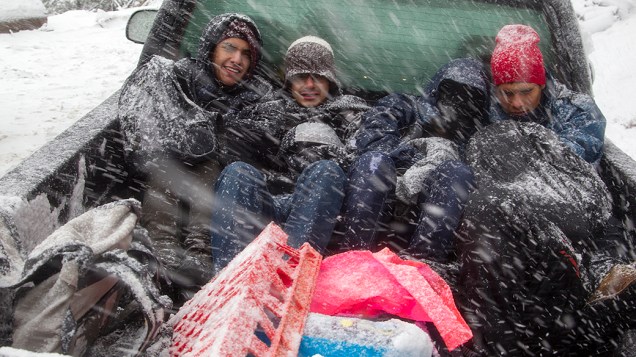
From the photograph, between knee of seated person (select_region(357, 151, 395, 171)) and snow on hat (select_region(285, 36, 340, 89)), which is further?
snow on hat (select_region(285, 36, 340, 89))

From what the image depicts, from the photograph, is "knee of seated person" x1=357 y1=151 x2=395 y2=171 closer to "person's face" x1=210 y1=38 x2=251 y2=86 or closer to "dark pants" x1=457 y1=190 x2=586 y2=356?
"dark pants" x1=457 y1=190 x2=586 y2=356

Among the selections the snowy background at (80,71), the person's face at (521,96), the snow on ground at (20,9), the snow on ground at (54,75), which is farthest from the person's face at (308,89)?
the snow on ground at (20,9)

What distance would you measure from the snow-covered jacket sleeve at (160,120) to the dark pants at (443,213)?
3.26 ft

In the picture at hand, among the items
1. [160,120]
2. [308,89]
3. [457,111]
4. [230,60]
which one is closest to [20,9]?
[230,60]

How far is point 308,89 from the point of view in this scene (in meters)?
3.16

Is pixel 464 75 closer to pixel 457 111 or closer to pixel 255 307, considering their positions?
pixel 457 111

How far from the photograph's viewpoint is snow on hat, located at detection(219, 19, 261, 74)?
9.91 ft

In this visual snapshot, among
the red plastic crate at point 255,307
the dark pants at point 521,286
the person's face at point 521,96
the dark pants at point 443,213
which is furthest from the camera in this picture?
the person's face at point 521,96

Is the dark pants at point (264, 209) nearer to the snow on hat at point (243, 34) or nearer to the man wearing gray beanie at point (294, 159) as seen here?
the man wearing gray beanie at point (294, 159)

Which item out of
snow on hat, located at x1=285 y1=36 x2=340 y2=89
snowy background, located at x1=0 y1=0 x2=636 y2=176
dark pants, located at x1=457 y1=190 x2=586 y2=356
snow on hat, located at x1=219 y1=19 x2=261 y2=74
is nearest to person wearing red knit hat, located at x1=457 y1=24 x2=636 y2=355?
dark pants, located at x1=457 y1=190 x2=586 y2=356

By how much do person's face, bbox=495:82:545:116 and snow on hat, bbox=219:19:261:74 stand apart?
1.32 m

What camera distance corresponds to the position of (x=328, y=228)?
92.9 inches

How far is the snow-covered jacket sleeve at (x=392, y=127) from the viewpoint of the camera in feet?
9.21

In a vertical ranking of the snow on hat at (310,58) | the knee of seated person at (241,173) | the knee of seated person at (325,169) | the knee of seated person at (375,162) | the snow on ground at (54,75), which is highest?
the snow on hat at (310,58)
